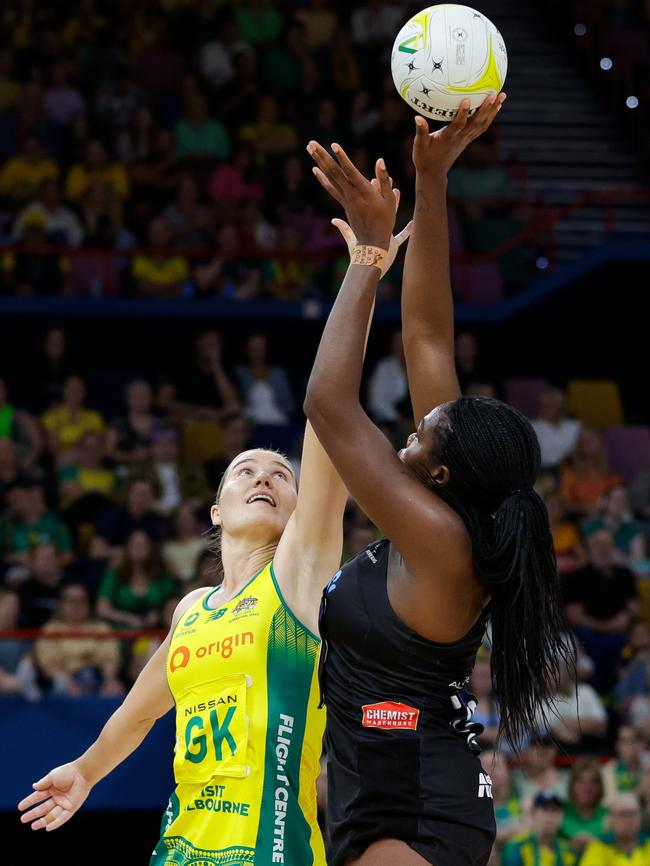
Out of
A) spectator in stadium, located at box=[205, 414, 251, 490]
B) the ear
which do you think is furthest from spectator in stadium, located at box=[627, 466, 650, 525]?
the ear

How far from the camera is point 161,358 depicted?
1367 centimetres

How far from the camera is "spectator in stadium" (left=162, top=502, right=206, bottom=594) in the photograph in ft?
33.3

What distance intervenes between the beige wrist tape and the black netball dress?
0.71 metres

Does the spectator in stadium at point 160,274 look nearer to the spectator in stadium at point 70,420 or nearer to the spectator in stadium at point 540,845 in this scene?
the spectator in stadium at point 70,420

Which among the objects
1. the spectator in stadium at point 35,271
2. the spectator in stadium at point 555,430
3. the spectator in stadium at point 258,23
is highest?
the spectator in stadium at point 258,23

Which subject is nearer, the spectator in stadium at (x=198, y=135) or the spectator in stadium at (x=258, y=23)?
the spectator in stadium at (x=198, y=135)

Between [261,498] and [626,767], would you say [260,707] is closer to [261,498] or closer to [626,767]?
[261,498]

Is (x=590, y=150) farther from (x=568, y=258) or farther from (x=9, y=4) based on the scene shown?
(x=9, y=4)

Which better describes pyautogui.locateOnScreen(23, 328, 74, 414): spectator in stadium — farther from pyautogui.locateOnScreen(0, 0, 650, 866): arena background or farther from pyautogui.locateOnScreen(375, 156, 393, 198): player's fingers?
pyautogui.locateOnScreen(375, 156, 393, 198): player's fingers

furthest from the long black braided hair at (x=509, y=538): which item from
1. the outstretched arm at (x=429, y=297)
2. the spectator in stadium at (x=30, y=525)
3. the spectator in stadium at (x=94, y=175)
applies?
the spectator in stadium at (x=94, y=175)

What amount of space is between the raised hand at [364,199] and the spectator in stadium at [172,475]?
7.50m

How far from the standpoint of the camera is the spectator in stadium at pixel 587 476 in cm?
1184

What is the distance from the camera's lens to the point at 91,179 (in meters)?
13.1

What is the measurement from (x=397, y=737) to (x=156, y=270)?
10226mm
